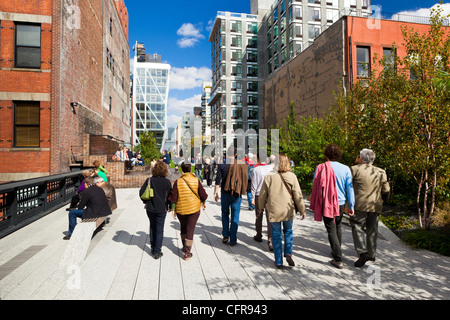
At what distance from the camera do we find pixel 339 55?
75.7ft

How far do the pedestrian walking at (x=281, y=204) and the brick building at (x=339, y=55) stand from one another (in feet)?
53.1

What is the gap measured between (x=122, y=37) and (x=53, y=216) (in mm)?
29212

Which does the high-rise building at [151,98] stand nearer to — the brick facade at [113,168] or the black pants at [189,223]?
the brick facade at [113,168]

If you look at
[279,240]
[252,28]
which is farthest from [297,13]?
[279,240]

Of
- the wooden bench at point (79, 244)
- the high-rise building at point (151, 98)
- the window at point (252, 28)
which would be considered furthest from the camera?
the high-rise building at point (151, 98)

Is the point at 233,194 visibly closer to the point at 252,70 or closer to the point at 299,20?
the point at 299,20

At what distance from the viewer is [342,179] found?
4633 millimetres

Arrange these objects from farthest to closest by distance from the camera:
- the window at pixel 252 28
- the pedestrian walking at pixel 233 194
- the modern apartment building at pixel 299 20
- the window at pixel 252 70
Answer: the window at pixel 252 70
the window at pixel 252 28
the modern apartment building at pixel 299 20
the pedestrian walking at pixel 233 194

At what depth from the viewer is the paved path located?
3.62 metres

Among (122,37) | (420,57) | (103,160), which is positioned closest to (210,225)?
(420,57)

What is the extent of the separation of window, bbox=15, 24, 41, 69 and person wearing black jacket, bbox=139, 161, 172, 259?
1173 cm

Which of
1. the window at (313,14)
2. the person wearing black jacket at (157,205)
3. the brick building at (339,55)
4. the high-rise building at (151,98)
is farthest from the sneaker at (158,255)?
the high-rise building at (151,98)

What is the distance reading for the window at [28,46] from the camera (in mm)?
12445
